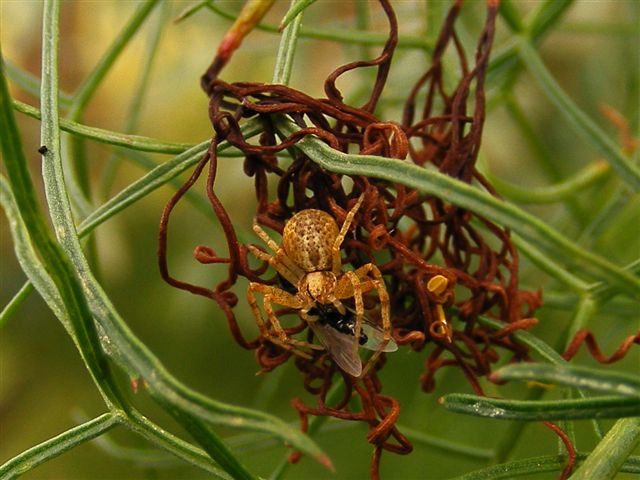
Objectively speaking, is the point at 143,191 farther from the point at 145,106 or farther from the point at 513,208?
the point at 145,106

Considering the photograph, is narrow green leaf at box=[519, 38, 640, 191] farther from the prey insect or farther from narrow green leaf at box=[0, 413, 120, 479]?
narrow green leaf at box=[0, 413, 120, 479]

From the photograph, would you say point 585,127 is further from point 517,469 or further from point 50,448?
point 50,448

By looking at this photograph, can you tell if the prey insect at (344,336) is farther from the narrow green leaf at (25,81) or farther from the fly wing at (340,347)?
the narrow green leaf at (25,81)

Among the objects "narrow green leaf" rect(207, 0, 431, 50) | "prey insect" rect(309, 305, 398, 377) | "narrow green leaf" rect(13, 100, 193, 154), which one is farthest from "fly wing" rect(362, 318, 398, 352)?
"narrow green leaf" rect(207, 0, 431, 50)

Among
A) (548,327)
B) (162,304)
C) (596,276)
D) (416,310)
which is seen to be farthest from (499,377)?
(162,304)

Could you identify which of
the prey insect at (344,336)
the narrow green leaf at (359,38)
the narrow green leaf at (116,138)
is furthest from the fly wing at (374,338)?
the narrow green leaf at (359,38)
